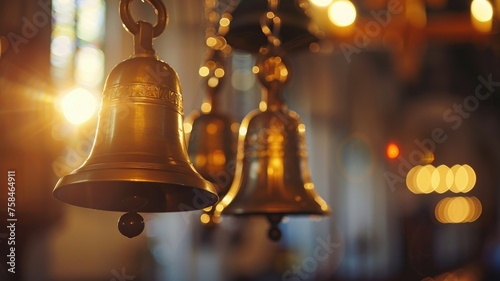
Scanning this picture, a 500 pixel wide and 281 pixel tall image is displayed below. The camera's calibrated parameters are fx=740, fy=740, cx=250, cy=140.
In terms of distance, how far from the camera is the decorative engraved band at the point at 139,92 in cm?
173

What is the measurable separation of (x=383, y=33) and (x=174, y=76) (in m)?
3.05

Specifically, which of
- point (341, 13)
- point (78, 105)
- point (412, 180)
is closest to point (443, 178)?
point (412, 180)

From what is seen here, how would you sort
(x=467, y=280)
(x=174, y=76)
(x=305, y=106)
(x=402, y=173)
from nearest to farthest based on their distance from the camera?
1. (x=174, y=76)
2. (x=467, y=280)
3. (x=305, y=106)
4. (x=402, y=173)

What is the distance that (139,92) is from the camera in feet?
5.67

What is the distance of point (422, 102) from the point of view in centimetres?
969

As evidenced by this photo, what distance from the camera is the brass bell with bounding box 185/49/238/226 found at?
2.65m

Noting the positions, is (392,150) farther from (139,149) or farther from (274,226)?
(139,149)

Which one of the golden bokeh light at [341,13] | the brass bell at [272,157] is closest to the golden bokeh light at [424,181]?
the golden bokeh light at [341,13]

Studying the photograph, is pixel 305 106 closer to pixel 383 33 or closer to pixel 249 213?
pixel 383 33

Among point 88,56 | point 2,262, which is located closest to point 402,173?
point 88,56

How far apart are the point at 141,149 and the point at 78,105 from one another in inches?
155

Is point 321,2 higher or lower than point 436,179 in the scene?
higher

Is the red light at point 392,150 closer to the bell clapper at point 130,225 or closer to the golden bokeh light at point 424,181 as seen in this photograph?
the golden bokeh light at point 424,181

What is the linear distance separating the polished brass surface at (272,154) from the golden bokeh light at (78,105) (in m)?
3.21
